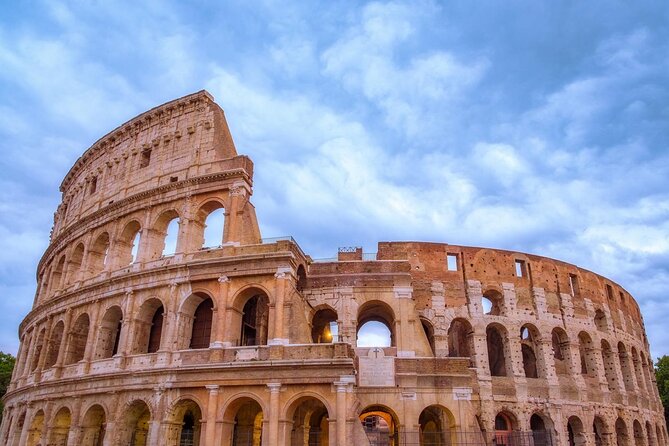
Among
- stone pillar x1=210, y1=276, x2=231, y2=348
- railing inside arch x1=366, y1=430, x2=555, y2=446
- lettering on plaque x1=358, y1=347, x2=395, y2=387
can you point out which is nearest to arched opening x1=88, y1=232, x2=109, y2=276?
stone pillar x1=210, y1=276, x2=231, y2=348

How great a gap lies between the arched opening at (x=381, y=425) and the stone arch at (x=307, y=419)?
5.75 ft

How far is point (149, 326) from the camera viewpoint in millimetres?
20047

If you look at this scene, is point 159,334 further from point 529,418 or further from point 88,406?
point 529,418

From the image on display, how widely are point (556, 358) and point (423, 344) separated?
964cm

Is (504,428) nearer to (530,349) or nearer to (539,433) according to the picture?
(539,433)

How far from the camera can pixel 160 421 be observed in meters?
17.1

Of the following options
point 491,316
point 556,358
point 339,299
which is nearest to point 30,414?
point 339,299

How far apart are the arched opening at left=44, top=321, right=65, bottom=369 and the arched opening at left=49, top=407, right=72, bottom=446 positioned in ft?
9.60

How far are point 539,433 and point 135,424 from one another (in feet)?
53.9

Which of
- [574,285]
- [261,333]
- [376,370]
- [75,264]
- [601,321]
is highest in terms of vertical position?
[75,264]

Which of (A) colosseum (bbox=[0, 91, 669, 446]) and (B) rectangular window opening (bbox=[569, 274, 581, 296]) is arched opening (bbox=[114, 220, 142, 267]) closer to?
(A) colosseum (bbox=[0, 91, 669, 446])

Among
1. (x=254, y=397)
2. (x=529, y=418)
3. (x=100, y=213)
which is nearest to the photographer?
(x=254, y=397)

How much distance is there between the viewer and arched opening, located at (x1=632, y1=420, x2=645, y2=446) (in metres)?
25.4

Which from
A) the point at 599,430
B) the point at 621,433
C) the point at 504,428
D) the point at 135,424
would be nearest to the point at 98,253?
the point at 135,424
